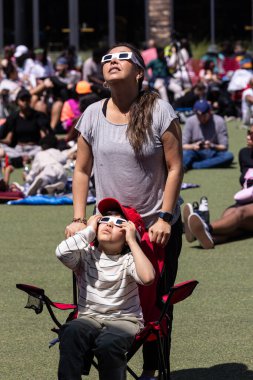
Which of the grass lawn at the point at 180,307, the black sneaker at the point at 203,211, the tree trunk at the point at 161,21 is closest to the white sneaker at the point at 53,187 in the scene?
the grass lawn at the point at 180,307

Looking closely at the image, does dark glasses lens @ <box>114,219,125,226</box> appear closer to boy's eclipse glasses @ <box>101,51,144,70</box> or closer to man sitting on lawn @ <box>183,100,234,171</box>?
boy's eclipse glasses @ <box>101,51,144,70</box>

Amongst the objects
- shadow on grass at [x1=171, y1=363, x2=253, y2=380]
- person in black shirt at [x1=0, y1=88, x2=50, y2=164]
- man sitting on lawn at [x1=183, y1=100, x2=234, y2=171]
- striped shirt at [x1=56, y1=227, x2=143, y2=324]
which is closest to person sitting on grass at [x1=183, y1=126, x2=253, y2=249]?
shadow on grass at [x1=171, y1=363, x2=253, y2=380]

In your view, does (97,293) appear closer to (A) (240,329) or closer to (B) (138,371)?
(B) (138,371)

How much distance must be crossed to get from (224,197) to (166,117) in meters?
7.95

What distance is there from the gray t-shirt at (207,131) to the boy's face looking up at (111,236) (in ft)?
34.0

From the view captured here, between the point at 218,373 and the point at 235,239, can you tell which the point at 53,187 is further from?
the point at 218,373

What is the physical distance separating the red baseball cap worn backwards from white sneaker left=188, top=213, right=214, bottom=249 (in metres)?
4.37

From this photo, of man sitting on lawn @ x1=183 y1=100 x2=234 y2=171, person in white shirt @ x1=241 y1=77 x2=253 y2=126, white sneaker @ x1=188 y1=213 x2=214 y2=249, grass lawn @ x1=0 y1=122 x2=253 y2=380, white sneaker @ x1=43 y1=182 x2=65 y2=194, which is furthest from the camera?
person in white shirt @ x1=241 y1=77 x2=253 y2=126

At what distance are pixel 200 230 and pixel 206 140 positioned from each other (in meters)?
5.99

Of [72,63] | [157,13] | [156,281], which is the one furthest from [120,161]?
[157,13]

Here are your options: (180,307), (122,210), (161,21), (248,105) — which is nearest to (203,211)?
(180,307)

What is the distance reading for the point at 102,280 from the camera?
504cm

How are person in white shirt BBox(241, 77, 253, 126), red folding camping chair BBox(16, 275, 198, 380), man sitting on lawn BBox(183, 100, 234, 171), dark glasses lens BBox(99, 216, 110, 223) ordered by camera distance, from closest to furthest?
red folding camping chair BBox(16, 275, 198, 380) < dark glasses lens BBox(99, 216, 110, 223) < man sitting on lawn BBox(183, 100, 234, 171) < person in white shirt BBox(241, 77, 253, 126)

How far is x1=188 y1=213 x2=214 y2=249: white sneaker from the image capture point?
9.55m
